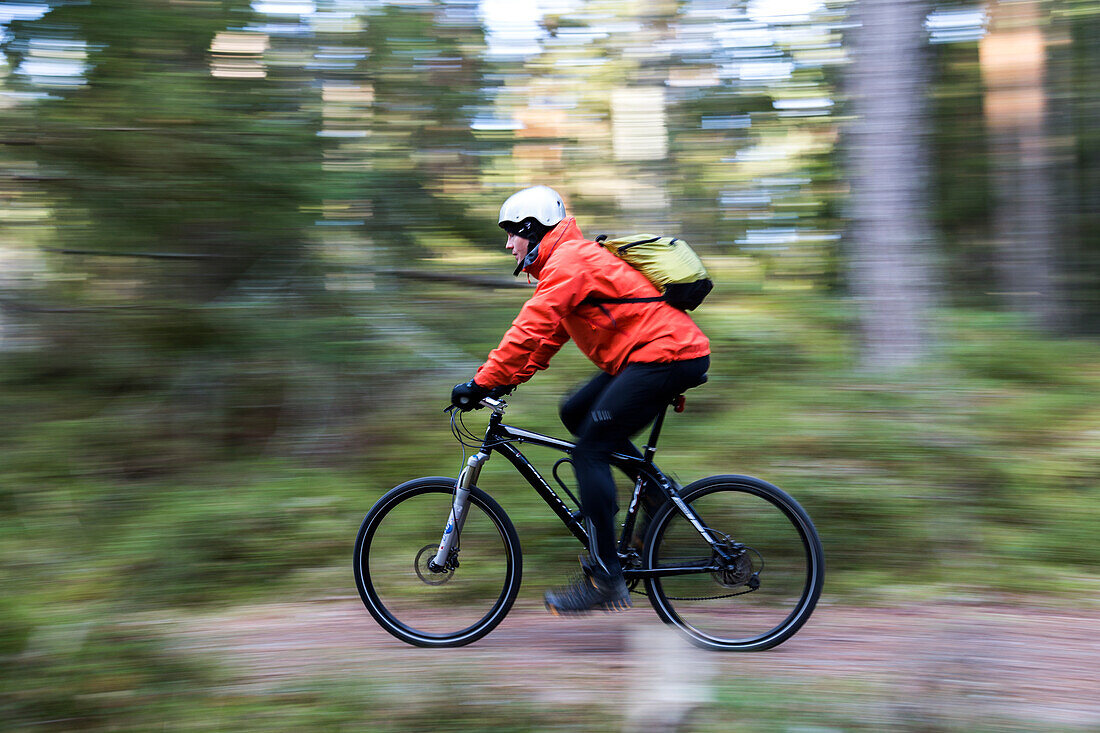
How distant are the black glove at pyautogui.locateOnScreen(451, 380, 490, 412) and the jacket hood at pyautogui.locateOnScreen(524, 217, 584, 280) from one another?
25.1 inches

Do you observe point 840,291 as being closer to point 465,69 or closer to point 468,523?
point 465,69

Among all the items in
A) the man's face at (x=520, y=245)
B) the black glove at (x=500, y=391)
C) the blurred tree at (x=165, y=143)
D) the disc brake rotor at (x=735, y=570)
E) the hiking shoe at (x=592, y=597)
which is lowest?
the hiking shoe at (x=592, y=597)

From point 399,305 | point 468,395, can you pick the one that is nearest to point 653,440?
point 468,395

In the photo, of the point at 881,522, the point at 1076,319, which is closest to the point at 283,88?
the point at 881,522

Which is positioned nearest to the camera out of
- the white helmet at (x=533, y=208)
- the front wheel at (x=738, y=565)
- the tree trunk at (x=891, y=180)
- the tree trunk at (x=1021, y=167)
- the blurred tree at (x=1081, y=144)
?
the front wheel at (x=738, y=565)

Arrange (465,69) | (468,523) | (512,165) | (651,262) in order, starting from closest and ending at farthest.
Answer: (651,262)
(468,523)
(465,69)
(512,165)

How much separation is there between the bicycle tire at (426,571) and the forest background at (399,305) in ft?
2.48

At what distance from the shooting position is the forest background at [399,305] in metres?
5.06

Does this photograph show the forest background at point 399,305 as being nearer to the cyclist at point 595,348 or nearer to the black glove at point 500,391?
the cyclist at point 595,348

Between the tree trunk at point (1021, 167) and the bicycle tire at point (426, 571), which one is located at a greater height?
the tree trunk at point (1021, 167)

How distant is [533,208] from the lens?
3.84 m

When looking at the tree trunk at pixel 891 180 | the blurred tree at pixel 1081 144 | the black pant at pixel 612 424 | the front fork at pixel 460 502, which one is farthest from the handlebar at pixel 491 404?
the blurred tree at pixel 1081 144

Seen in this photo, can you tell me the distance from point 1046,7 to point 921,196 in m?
3.87

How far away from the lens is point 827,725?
3.02 m
